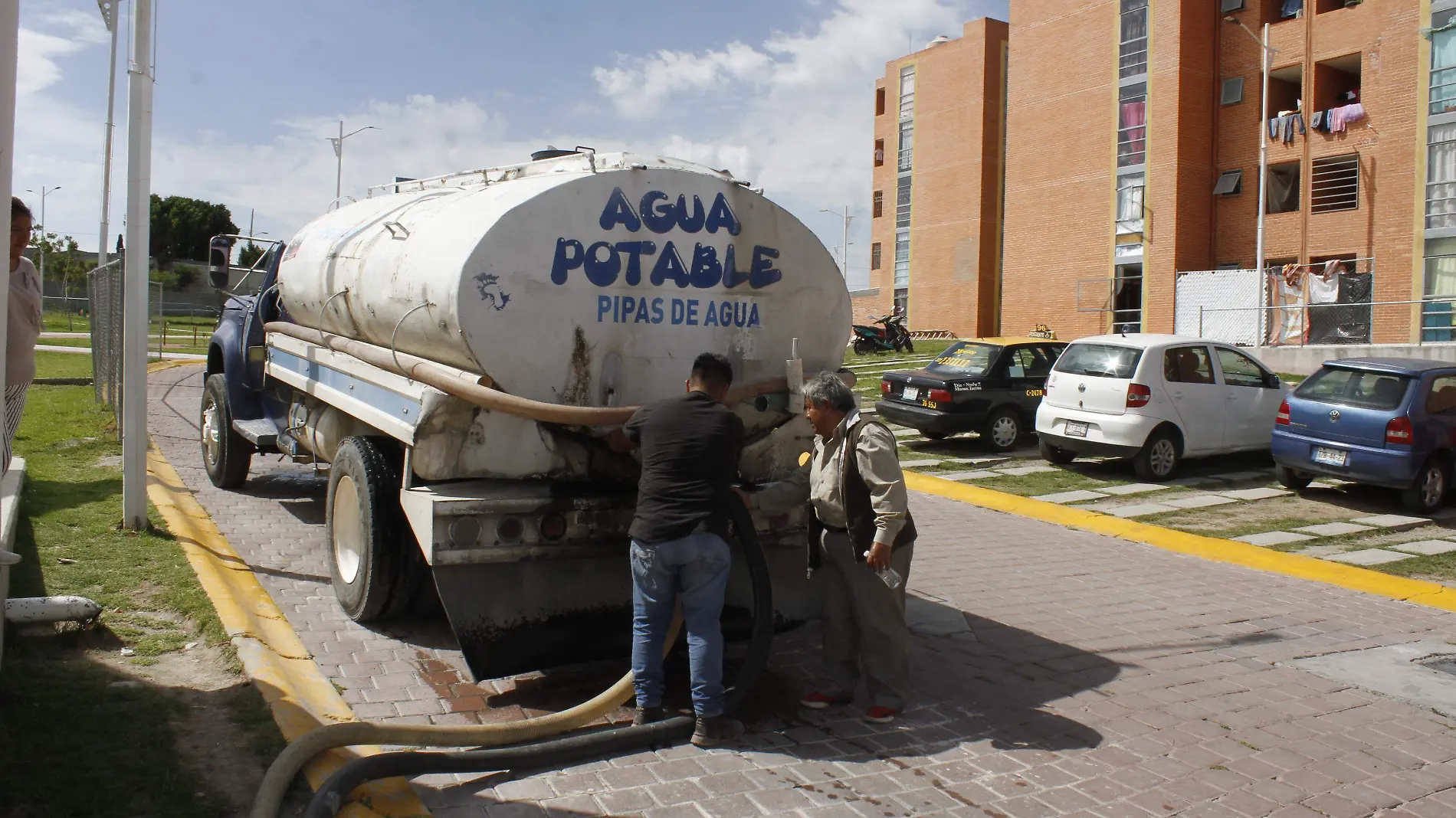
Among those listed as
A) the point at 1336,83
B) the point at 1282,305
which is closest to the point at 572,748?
the point at 1282,305

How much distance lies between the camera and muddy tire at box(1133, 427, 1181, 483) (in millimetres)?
12712

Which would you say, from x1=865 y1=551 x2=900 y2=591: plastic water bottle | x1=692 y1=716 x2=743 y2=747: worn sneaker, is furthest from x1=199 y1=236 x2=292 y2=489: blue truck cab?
x1=865 y1=551 x2=900 y2=591: plastic water bottle

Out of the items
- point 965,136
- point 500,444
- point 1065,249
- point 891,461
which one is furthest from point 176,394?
point 965,136

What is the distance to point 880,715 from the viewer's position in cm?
514

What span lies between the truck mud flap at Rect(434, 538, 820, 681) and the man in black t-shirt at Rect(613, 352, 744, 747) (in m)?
0.56

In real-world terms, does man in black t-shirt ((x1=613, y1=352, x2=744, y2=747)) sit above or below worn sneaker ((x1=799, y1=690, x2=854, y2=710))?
above

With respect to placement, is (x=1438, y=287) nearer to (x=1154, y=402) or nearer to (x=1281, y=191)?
(x=1281, y=191)

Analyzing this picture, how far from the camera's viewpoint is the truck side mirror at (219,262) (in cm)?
980

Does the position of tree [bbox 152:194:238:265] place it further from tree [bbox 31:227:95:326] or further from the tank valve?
the tank valve

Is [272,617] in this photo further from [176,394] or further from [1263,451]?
[176,394]

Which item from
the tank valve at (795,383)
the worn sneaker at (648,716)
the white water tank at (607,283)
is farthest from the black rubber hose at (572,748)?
the white water tank at (607,283)

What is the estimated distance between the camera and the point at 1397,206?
2875 cm

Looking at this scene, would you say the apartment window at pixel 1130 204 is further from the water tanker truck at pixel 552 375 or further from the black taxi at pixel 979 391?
the water tanker truck at pixel 552 375

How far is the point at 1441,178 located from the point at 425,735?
30924 mm
